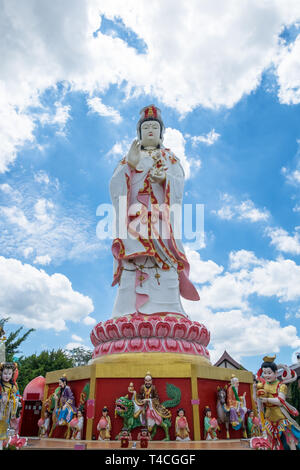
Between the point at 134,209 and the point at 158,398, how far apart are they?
16.3 feet

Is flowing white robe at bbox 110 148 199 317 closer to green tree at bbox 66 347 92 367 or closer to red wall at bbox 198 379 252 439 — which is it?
red wall at bbox 198 379 252 439

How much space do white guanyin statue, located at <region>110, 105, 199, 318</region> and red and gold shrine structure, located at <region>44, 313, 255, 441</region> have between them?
2.09 feet

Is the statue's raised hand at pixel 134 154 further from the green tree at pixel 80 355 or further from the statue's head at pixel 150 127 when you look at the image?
the green tree at pixel 80 355

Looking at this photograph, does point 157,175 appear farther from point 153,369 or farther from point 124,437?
point 124,437

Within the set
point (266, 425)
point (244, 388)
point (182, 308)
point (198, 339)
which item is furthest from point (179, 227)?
point (266, 425)

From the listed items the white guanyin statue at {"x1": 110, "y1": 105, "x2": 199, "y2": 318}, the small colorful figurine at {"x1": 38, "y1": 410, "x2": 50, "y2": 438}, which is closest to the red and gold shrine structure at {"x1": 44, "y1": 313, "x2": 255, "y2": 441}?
the white guanyin statue at {"x1": 110, "y1": 105, "x2": 199, "y2": 318}

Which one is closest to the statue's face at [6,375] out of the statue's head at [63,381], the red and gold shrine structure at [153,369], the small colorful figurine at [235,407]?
the red and gold shrine structure at [153,369]

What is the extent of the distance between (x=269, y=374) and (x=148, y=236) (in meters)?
5.39

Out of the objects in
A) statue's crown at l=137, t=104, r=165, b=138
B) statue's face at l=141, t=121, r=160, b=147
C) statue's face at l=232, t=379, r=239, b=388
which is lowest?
statue's face at l=232, t=379, r=239, b=388

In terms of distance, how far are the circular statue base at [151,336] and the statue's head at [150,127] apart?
5.41 metres

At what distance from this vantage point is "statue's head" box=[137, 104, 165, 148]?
37.0ft

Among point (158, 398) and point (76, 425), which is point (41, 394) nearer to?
point (76, 425)

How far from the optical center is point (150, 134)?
11281mm

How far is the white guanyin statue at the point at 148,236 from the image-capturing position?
30.6 feet
